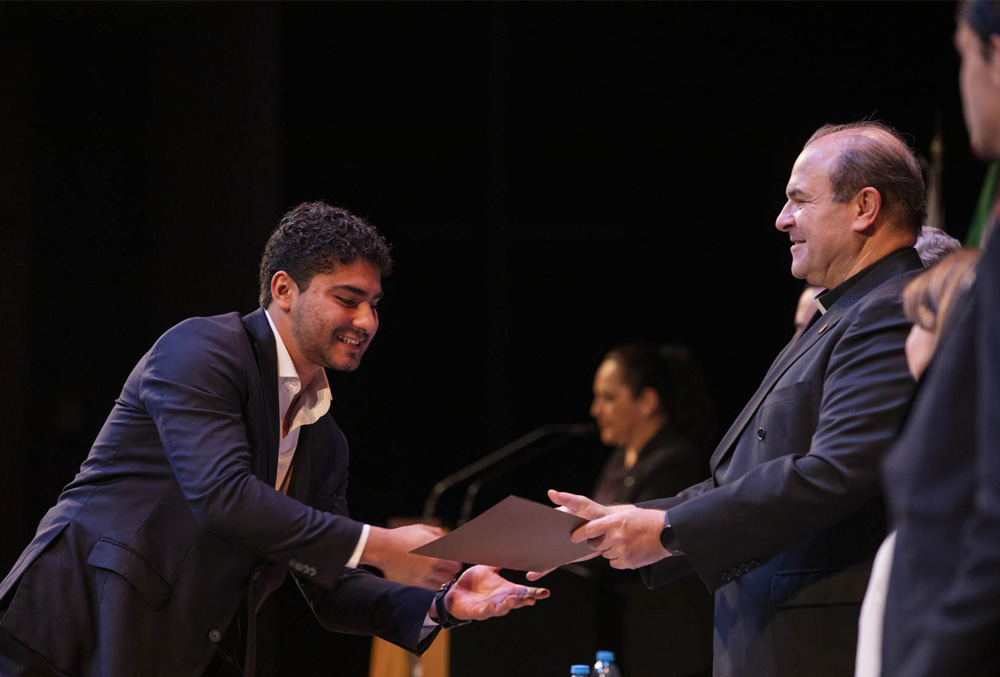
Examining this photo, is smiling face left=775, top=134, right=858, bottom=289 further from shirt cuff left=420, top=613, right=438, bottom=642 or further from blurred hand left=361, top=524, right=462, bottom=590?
shirt cuff left=420, top=613, right=438, bottom=642

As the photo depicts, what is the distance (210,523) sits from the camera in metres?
2.02

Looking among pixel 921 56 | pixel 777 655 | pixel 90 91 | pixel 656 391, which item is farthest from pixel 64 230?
pixel 921 56

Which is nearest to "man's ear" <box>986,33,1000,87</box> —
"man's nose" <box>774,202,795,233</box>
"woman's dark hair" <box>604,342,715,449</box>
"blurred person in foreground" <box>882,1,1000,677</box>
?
"blurred person in foreground" <box>882,1,1000,677</box>

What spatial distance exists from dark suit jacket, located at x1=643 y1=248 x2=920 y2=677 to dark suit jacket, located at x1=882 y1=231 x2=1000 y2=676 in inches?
28.4

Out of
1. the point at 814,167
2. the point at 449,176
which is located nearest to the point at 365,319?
the point at 814,167

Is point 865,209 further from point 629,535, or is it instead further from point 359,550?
point 359,550

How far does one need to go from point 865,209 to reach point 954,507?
1.19 meters

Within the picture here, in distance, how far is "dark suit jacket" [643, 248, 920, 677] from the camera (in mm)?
1841

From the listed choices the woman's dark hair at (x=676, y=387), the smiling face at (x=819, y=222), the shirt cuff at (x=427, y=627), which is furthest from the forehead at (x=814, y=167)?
the woman's dark hair at (x=676, y=387)

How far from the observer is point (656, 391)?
4957 mm

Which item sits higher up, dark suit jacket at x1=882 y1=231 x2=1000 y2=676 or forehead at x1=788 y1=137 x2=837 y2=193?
forehead at x1=788 y1=137 x2=837 y2=193

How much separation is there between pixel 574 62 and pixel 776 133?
3.71 feet

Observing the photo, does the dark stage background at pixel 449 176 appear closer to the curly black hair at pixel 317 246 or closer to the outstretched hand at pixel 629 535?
the curly black hair at pixel 317 246

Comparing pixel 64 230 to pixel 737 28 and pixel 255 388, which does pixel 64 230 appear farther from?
pixel 737 28
